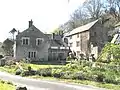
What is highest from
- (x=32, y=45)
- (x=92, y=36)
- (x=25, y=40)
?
(x=92, y=36)

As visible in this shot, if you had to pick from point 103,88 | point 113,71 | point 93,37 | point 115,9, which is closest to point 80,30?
point 93,37

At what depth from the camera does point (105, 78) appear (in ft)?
87.5

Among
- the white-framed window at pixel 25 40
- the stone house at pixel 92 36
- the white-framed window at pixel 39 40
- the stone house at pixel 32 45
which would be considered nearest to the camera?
the stone house at pixel 32 45

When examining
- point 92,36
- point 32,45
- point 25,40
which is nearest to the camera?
point 25,40

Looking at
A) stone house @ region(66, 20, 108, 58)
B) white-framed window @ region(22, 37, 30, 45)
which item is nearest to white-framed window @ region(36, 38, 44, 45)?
white-framed window @ region(22, 37, 30, 45)

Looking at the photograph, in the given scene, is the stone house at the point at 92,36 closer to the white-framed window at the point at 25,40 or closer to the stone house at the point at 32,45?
the stone house at the point at 32,45

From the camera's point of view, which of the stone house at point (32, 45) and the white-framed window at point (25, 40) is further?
the white-framed window at point (25, 40)

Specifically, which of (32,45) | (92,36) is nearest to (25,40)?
(32,45)

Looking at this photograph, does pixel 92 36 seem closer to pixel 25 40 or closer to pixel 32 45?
pixel 32 45

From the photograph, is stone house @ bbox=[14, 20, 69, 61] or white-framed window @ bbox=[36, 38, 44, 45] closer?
stone house @ bbox=[14, 20, 69, 61]

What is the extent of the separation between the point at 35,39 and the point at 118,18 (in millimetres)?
22727

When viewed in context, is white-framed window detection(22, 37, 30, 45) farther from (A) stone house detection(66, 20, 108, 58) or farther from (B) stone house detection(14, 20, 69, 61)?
(A) stone house detection(66, 20, 108, 58)

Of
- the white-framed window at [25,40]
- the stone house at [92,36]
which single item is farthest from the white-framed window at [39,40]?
the stone house at [92,36]

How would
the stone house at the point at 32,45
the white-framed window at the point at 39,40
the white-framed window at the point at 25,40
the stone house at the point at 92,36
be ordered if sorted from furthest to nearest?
the stone house at the point at 92,36 → the white-framed window at the point at 39,40 → the white-framed window at the point at 25,40 → the stone house at the point at 32,45
